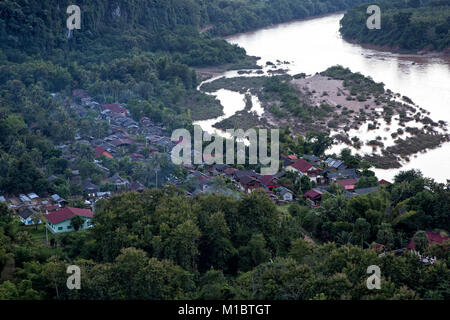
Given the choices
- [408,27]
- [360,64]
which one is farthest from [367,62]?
[408,27]

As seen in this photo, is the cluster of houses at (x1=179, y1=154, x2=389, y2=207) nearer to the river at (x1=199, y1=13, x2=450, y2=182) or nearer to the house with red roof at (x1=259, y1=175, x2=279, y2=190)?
the house with red roof at (x1=259, y1=175, x2=279, y2=190)

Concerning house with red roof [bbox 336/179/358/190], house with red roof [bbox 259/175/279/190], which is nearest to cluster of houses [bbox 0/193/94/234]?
house with red roof [bbox 259/175/279/190]

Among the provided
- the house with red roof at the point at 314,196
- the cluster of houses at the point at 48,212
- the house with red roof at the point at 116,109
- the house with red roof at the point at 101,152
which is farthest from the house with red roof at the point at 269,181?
the house with red roof at the point at 116,109

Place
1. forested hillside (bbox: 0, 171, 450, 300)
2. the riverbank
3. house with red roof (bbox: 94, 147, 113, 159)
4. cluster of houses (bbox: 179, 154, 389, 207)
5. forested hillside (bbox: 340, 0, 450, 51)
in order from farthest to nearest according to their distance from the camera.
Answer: forested hillside (bbox: 340, 0, 450, 51) → the riverbank → house with red roof (bbox: 94, 147, 113, 159) → cluster of houses (bbox: 179, 154, 389, 207) → forested hillside (bbox: 0, 171, 450, 300)

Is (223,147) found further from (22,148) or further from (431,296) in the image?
(431,296)

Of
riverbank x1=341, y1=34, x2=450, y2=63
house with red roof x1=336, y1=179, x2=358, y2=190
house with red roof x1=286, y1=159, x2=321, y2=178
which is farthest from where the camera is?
riverbank x1=341, y1=34, x2=450, y2=63

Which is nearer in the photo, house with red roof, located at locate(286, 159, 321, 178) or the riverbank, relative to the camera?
house with red roof, located at locate(286, 159, 321, 178)
